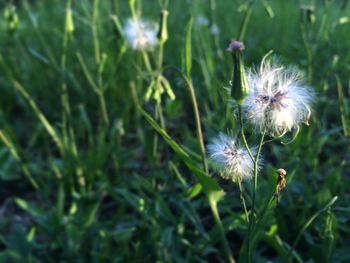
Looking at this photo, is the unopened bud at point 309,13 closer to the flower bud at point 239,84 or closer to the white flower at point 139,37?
the white flower at point 139,37

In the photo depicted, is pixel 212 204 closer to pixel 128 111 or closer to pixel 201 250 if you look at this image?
pixel 201 250

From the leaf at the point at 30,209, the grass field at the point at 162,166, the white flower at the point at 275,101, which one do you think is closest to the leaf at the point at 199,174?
the grass field at the point at 162,166

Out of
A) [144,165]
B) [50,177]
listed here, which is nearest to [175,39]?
[144,165]

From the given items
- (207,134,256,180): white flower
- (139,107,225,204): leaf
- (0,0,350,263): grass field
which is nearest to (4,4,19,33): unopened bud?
(0,0,350,263): grass field

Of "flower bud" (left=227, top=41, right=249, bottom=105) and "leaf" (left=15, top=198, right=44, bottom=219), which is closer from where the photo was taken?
"flower bud" (left=227, top=41, right=249, bottom=105)

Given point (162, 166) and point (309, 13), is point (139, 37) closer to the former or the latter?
point (162, 166)

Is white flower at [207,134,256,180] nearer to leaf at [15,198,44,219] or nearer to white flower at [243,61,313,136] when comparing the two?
white flower at [243,61,313,136]
